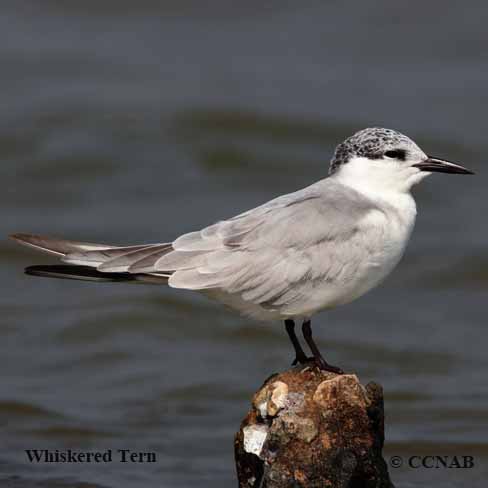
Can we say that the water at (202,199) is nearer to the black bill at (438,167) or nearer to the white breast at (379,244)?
the white breast at (379,244)

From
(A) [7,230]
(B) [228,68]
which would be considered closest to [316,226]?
(A) [7,230]

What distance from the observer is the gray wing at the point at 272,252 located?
7.19m

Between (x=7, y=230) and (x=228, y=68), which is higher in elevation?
(x=228, y=68)

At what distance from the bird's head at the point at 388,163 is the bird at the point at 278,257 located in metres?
0.17

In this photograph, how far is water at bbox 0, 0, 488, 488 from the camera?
10586 mm

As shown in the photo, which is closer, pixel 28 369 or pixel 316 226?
pixel 316 226

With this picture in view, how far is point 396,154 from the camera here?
766 cm

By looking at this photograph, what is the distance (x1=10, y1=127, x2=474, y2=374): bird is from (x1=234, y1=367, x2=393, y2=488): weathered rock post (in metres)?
0.44

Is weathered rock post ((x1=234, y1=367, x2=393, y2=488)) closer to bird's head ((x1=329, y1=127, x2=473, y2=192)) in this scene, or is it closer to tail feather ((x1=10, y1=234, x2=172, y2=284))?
tail feather ((x1=10, y1=234, x2=172, y2=284))

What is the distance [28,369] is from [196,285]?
514cm

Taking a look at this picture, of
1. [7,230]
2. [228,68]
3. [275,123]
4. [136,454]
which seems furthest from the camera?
[228,68]

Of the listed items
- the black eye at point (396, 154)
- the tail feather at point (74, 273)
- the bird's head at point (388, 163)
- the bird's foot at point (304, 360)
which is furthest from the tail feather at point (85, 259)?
the black eye at point (396, 154)

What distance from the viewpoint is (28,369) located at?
38.8 feet

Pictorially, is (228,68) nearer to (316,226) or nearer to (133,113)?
(133,113)
